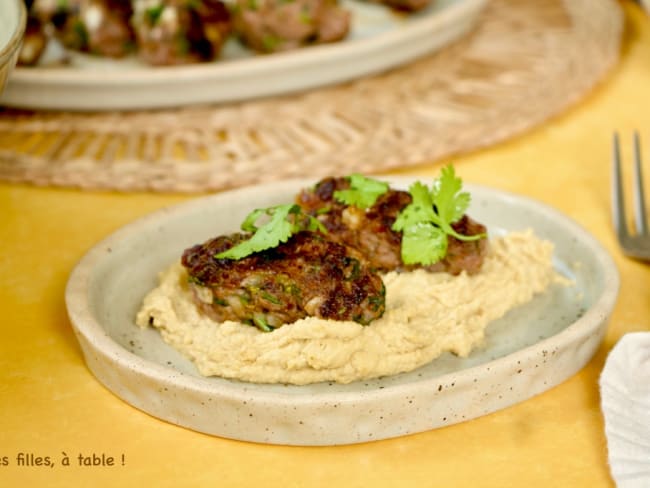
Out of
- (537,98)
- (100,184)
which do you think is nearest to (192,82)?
(100,184)

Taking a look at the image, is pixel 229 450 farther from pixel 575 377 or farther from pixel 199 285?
pixel 575 377

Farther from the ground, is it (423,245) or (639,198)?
(423,245)

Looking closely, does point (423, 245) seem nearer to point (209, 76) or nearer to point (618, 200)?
point (618, 200)

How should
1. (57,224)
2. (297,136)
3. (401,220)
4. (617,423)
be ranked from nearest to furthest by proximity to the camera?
(617,423)
(401,220)
(57,224)
(297,136)

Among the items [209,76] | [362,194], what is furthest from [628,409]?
[209,76]

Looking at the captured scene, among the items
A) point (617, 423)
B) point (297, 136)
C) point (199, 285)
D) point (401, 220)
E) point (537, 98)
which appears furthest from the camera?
point (537, 98)

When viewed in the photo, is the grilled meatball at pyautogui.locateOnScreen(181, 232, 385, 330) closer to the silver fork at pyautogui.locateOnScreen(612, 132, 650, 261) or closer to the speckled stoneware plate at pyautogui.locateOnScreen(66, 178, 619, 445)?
the speckled stoneware plate at pyautogui.locateOnScreen(66, 178, 619, 445)

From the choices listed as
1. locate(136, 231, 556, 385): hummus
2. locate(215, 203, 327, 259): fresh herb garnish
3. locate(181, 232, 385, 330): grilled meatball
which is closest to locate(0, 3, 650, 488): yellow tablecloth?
locate(136, 231, 556, 385): hummus
